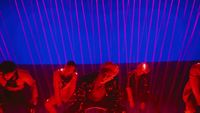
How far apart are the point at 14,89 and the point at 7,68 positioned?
419 mm

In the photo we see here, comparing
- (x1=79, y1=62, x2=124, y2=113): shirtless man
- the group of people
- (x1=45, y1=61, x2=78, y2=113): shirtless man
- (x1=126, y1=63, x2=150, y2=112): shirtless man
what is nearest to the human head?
the group of people

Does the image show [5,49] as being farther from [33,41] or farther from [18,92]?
[18,92]

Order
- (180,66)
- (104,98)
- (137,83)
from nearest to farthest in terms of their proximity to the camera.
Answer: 1. (104,98)
2. (137,83)
3. (180,66)

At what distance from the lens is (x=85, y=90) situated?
4.47 metres

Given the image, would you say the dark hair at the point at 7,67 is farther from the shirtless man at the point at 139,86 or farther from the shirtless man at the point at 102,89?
the shirtless man at the point at 139,86

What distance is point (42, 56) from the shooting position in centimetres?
873

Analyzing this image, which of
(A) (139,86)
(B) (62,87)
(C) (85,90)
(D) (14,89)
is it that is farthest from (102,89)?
(D) (14,89)

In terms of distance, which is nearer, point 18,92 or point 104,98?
point 104,98

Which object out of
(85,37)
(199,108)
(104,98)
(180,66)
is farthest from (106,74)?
(85,37)

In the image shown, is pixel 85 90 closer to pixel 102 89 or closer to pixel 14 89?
pixel 102 89

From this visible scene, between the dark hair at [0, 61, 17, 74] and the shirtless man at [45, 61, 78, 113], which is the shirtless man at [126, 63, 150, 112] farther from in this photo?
the dark hair at [0, 61, 17, 74]

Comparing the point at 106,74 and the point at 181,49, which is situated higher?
the point at 106,74

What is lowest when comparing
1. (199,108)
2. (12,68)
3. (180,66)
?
(180,66)

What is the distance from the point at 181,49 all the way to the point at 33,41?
384 cm
